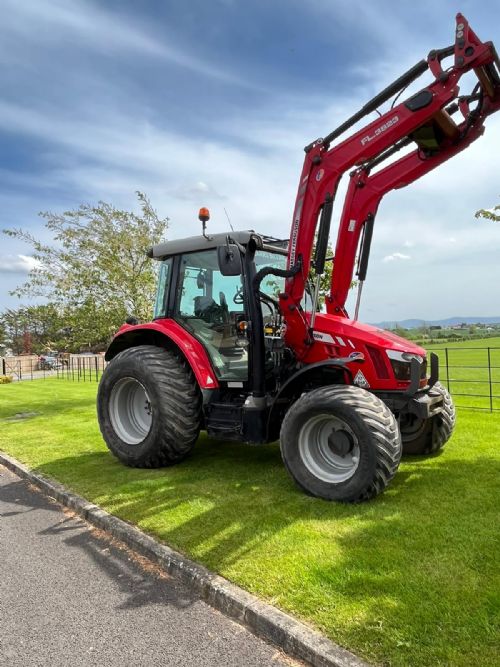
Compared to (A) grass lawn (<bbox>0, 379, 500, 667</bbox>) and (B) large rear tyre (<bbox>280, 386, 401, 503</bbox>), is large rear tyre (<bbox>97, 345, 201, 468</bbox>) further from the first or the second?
(B) large rear tyre (<bbox>280, 386, 401, 503</bbox>)

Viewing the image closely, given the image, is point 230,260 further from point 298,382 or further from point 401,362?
point 401,362

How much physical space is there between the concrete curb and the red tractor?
1.37 metres

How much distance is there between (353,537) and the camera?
3.60 metres

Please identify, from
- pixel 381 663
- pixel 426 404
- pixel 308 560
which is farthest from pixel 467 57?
pixel 381 663

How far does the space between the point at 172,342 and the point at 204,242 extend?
4.04 ft

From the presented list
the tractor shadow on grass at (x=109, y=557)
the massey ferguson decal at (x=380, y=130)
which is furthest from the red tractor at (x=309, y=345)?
the tractor shadow on grass at (x=109, y=557)

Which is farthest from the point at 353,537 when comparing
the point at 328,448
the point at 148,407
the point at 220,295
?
the point at 148,407

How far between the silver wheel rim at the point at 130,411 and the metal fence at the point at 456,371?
431 cm

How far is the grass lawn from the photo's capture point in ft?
8.30

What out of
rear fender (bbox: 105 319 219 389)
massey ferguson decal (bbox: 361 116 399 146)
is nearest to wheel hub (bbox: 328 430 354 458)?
rear fender (bbox: 105 319 219 389)

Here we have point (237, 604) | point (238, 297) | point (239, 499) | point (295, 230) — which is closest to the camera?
point (237, 604)

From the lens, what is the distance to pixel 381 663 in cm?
230

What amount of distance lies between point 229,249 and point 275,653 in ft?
10.8

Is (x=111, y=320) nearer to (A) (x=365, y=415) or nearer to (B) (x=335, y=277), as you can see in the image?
(B) (x=335, y=277)
